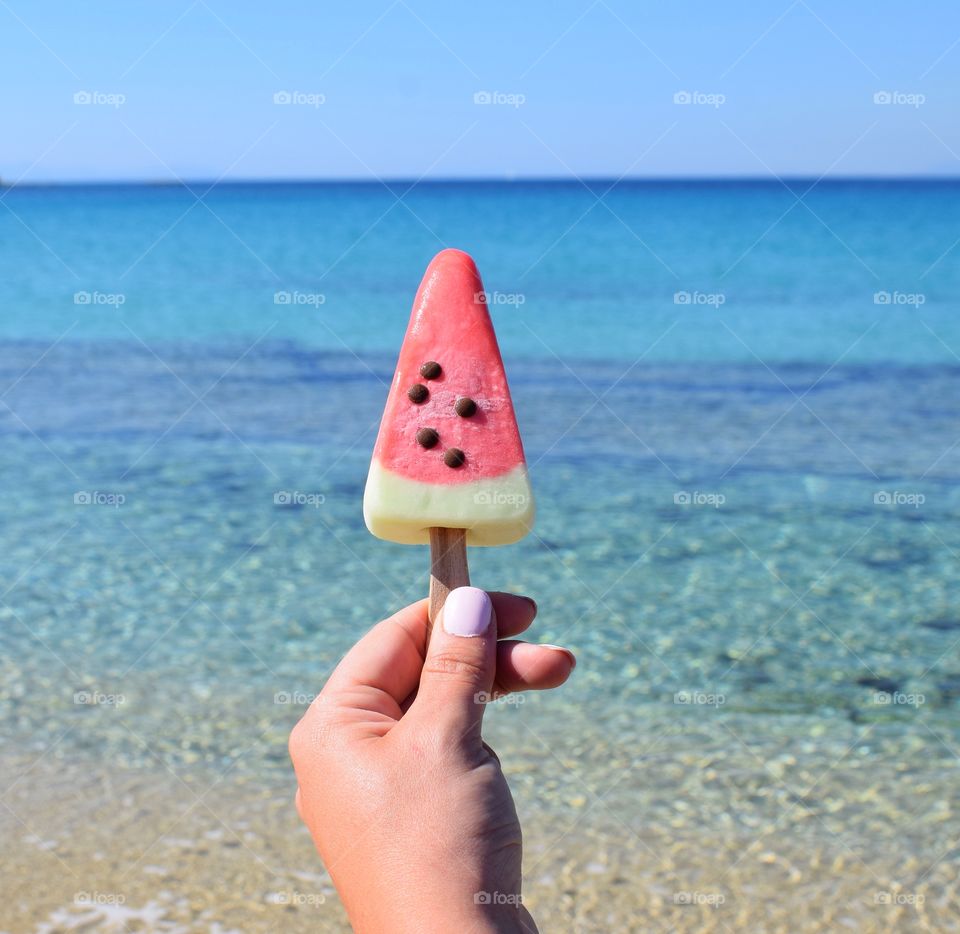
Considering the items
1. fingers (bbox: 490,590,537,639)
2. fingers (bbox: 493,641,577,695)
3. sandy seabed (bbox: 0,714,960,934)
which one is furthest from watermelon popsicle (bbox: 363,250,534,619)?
sandy seabed (bbox: 0,714,960,934)

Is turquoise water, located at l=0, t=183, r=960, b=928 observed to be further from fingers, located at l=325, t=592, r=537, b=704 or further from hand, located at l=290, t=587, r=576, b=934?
hand, located at l=290, t=587, r=576, b=934

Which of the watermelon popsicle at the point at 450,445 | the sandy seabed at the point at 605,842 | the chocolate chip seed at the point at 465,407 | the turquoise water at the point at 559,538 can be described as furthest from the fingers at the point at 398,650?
the turquoise water at the point at 559,538

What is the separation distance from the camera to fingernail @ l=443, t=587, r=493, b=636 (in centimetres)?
230

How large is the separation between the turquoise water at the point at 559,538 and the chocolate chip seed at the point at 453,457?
338cm

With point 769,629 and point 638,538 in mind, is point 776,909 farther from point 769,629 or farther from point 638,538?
point 638,538

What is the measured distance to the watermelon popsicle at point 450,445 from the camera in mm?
2590

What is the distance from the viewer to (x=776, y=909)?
474 cm

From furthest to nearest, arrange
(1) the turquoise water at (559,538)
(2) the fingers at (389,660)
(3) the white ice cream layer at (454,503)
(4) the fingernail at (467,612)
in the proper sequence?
(1) the turquoise water at (559,538), (3) the white ice cream layer at (454,503), (2) the fingers at (389,660), (4) the fingernail at (467,612)

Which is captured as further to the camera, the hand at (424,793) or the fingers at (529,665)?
the fingers at (529,665)

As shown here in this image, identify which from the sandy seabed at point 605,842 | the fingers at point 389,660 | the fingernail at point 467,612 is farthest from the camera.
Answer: the sandy seabed at point 605,842

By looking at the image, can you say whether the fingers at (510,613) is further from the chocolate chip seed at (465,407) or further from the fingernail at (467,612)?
the chocolate chip seed at (465,407)

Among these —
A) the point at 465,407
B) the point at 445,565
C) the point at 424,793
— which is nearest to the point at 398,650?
the point at 445,565

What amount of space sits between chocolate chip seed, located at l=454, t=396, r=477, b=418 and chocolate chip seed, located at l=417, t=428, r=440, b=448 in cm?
8

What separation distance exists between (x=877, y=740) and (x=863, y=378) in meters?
11.5
